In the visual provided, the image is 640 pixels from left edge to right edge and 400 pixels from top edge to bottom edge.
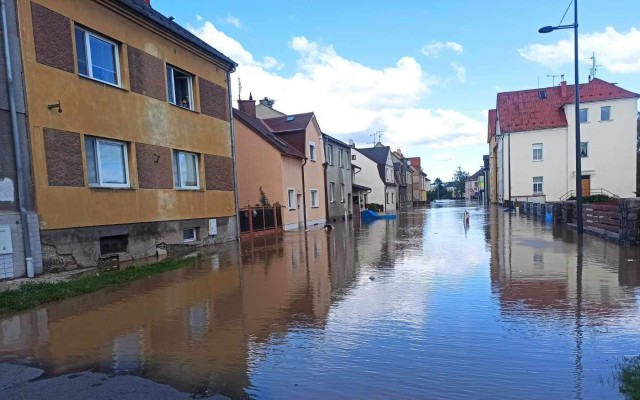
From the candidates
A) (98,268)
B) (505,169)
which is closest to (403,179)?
(505,169)

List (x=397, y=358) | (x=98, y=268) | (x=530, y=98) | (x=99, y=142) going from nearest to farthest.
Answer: (x=397, y=358) < (x=98, y=268) < (x=99, y=142) < (x=530, y=98)

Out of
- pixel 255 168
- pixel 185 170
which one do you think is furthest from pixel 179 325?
pixel 255 168

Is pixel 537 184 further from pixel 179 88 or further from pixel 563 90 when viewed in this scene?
pixel 179 88

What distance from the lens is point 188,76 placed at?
1575 centimetres

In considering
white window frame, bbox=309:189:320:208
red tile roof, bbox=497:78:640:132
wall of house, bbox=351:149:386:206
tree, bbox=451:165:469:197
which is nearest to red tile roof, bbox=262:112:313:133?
white window frame, bbox=309:189:320:208

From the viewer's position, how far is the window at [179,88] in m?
14.8

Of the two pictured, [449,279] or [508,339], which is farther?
[449,279]

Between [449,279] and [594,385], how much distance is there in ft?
15.4

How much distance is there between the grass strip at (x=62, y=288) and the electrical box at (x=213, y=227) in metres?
5.48

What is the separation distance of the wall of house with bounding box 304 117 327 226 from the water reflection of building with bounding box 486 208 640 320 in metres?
15.9

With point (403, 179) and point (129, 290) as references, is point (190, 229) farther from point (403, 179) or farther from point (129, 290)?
point (403, 179)

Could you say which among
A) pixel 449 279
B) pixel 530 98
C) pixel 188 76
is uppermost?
pixel 530 98

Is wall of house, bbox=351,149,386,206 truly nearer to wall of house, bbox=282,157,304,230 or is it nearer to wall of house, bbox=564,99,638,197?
wall of house, bbox=564,99,638,197

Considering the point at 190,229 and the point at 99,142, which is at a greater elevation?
the point at 99,142
